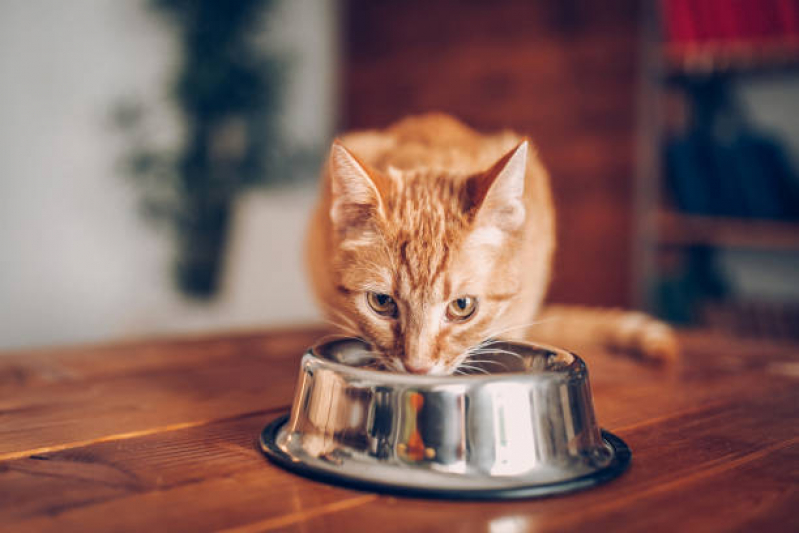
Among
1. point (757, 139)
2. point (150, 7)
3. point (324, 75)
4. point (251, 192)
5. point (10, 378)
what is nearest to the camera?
point (10, 378)

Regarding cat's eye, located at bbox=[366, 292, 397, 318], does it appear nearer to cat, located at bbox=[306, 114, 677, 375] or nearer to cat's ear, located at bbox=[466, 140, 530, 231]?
cat, located at bbox=[306, 114, 677, 375]

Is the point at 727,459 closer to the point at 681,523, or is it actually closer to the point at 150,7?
the point at 681,523

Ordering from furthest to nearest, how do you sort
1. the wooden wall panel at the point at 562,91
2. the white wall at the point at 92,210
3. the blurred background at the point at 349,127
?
the white wall at the point at 92,210 < the wooden wall panel at the point at 562,91 < the blurred background at the point at 349,127

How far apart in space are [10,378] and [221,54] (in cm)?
315

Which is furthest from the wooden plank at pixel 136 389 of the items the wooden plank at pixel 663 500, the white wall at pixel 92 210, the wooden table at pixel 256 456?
the white wall at pixel 92 210

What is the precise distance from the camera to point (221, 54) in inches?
159

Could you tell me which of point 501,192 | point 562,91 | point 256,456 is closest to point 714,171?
point 562,91

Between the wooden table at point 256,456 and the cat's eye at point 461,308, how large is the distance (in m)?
0.26

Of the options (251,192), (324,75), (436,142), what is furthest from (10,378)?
(324,75)

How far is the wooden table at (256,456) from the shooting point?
0.68 metres

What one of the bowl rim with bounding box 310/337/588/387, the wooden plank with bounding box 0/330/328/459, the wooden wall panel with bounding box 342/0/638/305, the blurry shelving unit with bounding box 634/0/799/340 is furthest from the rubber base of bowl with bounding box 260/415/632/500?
the wooden wall panel with bounding box 342/0/638/305

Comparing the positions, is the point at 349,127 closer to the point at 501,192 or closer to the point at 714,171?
the point at 714,171

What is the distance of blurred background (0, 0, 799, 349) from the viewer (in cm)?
314

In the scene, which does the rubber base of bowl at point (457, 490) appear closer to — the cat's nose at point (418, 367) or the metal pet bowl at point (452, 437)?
the metal pet bowl at point (452, 437)
